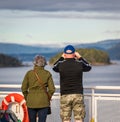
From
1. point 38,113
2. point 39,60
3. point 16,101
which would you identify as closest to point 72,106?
point 38,113

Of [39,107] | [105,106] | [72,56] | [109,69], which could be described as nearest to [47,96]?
[39,107]

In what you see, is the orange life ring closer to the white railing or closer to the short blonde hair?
the white railing

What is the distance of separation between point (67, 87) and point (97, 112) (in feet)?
4.63

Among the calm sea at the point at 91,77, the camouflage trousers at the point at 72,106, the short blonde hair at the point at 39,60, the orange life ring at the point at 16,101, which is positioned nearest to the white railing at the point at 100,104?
the orange life ring at the point at 16,101

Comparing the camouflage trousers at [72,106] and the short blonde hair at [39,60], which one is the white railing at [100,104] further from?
the short blonde hair at [39,60]

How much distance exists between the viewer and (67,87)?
8797mm

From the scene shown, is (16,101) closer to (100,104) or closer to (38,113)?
(38,113)

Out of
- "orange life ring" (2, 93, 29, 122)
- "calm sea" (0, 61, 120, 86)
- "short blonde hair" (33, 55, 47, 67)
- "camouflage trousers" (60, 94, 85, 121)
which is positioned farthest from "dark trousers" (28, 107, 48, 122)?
"calm sea" (0, 61, 120, 86)

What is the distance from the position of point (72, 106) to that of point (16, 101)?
1481mm

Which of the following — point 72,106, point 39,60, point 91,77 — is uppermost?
point 39,60

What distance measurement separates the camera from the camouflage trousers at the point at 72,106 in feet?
28.9

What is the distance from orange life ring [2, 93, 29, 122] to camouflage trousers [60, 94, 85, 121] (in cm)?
120

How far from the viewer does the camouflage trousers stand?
8.80 metres

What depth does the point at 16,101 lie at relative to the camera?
10.0 meters
